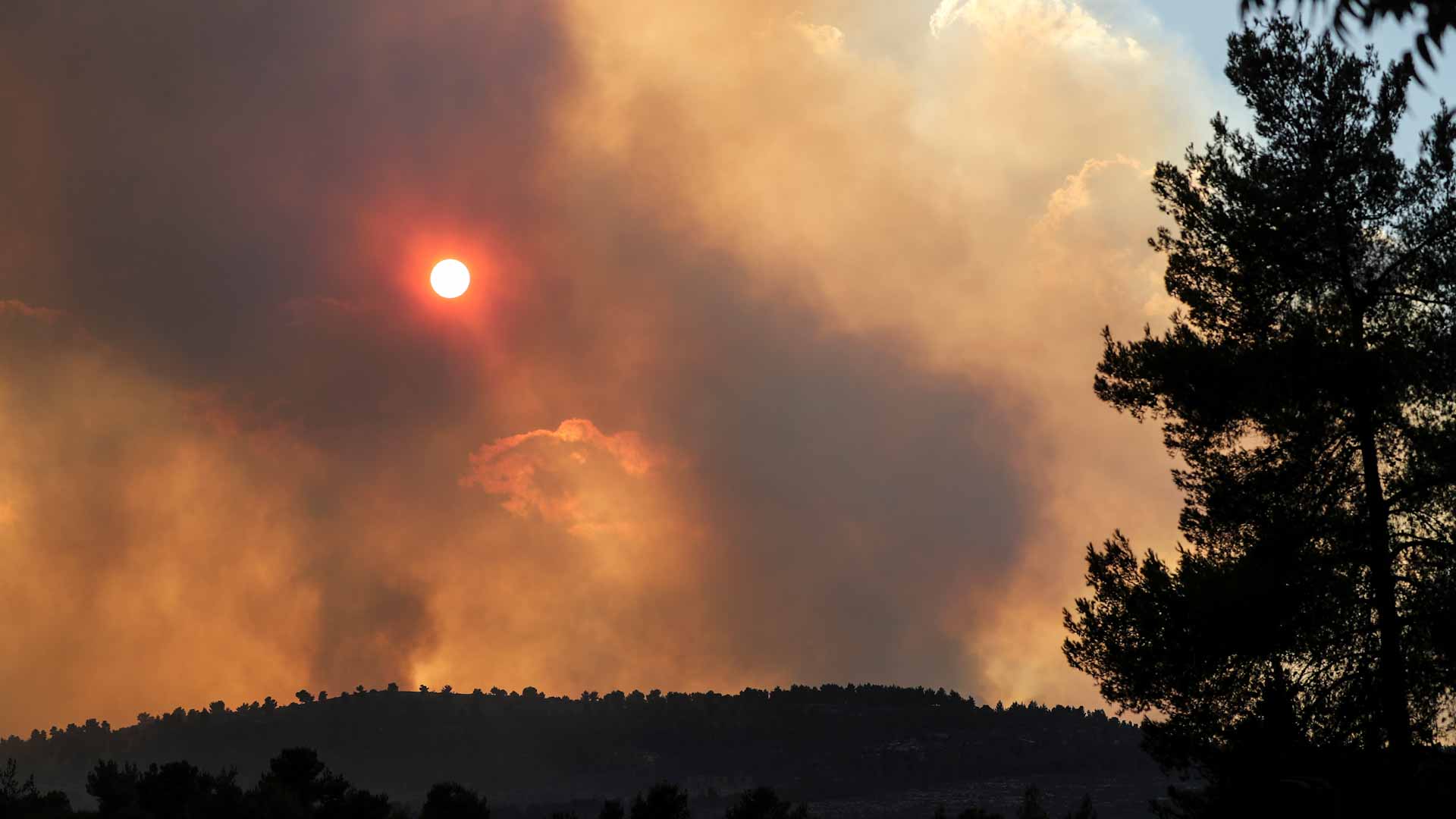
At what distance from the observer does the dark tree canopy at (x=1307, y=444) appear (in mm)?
19625

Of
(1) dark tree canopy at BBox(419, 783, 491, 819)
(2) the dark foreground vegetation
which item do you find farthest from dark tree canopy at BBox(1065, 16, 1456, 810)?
(1) dark tree canopy at BBox(419, 783, 491, 819)

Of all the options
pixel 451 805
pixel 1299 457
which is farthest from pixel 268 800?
pixel 1299 457

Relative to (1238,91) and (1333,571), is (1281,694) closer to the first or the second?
(1333,571)

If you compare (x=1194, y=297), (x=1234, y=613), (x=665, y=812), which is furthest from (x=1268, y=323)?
(x=665, y=812)

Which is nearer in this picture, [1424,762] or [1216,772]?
[1424,762]

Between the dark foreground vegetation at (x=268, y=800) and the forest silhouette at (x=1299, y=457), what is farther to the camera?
the dark foreground vegetation at (x=268, y=800)

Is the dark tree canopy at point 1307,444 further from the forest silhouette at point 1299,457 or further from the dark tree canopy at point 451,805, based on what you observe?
the dark tree canopy at point 451,805

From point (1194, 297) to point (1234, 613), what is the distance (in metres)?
6.16

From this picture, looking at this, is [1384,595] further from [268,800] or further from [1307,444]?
[268,800]

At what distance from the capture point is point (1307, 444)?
66.4 feet

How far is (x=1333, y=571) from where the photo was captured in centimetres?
2019

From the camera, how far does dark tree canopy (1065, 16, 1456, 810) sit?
64.4ft

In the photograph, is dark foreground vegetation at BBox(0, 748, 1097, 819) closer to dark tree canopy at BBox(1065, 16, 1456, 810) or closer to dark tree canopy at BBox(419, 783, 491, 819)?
dark tree canopy at BBox(419, 783, 491, 819)

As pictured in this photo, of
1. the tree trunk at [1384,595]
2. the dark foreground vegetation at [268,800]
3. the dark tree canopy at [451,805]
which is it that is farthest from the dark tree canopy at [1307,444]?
the dark tree canopy at [451,805]
